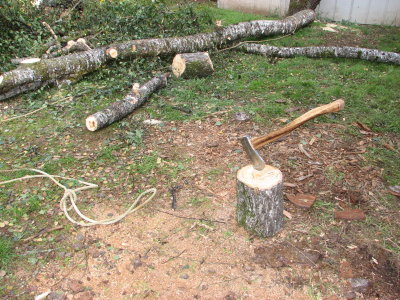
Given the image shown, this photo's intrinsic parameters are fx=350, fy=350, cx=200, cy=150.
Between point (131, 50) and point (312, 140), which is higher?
point (131, 50)

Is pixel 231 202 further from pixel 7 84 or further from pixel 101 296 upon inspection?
pixel 7 84

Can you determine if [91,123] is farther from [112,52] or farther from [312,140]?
[312,140]

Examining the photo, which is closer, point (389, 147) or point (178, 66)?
point (389, 147)

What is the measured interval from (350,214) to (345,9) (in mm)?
8515

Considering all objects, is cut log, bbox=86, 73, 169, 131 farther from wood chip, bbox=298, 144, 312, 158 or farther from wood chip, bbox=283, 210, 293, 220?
wood chip, bbox=283, 210, 293, 220

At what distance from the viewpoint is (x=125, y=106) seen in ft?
16.3

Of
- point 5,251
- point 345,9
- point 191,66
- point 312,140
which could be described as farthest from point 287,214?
point 345,9

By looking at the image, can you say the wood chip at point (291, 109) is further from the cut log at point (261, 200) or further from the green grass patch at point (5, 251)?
the green grass patch at point (5, 251)

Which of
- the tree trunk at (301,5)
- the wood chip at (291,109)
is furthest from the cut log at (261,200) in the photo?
the tree trunk at (301,5)

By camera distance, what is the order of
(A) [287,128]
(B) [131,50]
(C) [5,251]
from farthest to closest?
(B) [131,50] < (A) [287,128] < (C) [5,251]

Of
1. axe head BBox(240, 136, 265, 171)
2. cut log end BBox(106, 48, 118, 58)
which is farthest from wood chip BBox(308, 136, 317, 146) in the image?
cut log end BBox(106, 48, 118, 58)

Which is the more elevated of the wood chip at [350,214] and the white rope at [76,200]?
the white rope at [76,200]

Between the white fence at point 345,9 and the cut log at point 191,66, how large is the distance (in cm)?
501

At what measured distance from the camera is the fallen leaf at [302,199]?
3.37m
